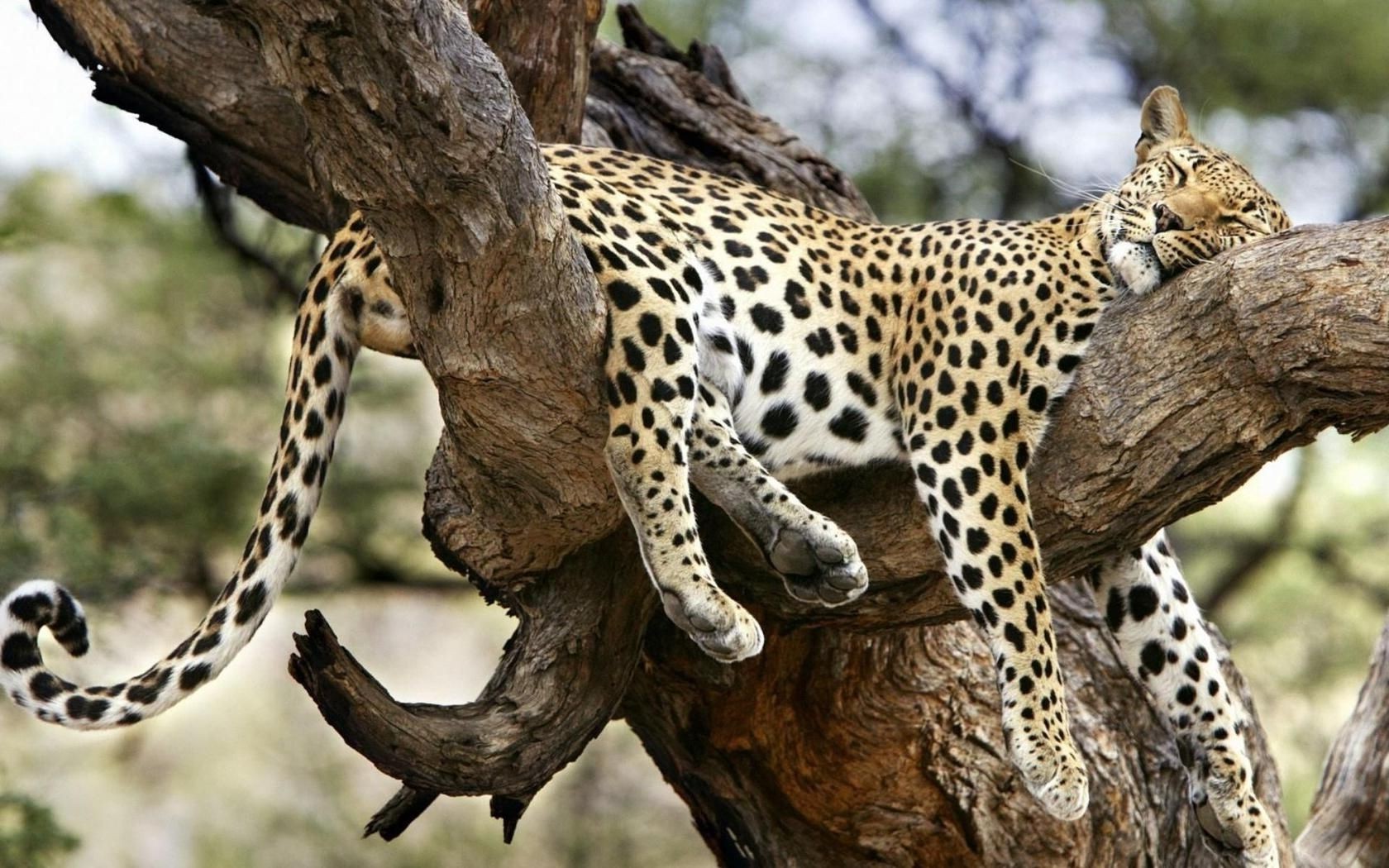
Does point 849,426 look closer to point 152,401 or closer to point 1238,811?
point 1238,811

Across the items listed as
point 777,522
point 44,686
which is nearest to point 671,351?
point 777,522

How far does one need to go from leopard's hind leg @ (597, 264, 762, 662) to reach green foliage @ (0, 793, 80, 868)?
5.15 metres

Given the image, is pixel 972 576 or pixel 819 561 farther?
pixel 972 576

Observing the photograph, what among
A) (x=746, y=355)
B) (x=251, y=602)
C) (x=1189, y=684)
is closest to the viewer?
(x=251, y=602)

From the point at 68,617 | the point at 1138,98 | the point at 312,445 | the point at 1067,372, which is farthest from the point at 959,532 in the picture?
the point at 1138,98

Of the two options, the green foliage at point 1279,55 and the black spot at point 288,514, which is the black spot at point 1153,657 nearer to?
the black spot at point 288,514

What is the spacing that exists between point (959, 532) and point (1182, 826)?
7.36 feet

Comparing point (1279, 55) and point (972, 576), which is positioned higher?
point (1279, 55)

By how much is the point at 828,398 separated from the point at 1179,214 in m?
1.35

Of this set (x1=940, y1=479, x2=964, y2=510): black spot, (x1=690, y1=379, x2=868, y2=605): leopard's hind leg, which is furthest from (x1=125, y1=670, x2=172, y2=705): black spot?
(x1=940, y1=479, x2=964, y2=510): black spot

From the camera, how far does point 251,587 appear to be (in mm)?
5352

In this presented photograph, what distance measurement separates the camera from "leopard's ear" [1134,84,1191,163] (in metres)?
6.57

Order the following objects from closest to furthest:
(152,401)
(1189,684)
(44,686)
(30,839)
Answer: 1. (44,686)
2. (1189,684)
3. (30,839)
4. (152,401)

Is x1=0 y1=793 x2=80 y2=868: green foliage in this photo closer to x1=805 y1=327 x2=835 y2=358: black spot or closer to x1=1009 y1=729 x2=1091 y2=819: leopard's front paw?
x1=805 y1=327 x2=835 y2=358: black spot
